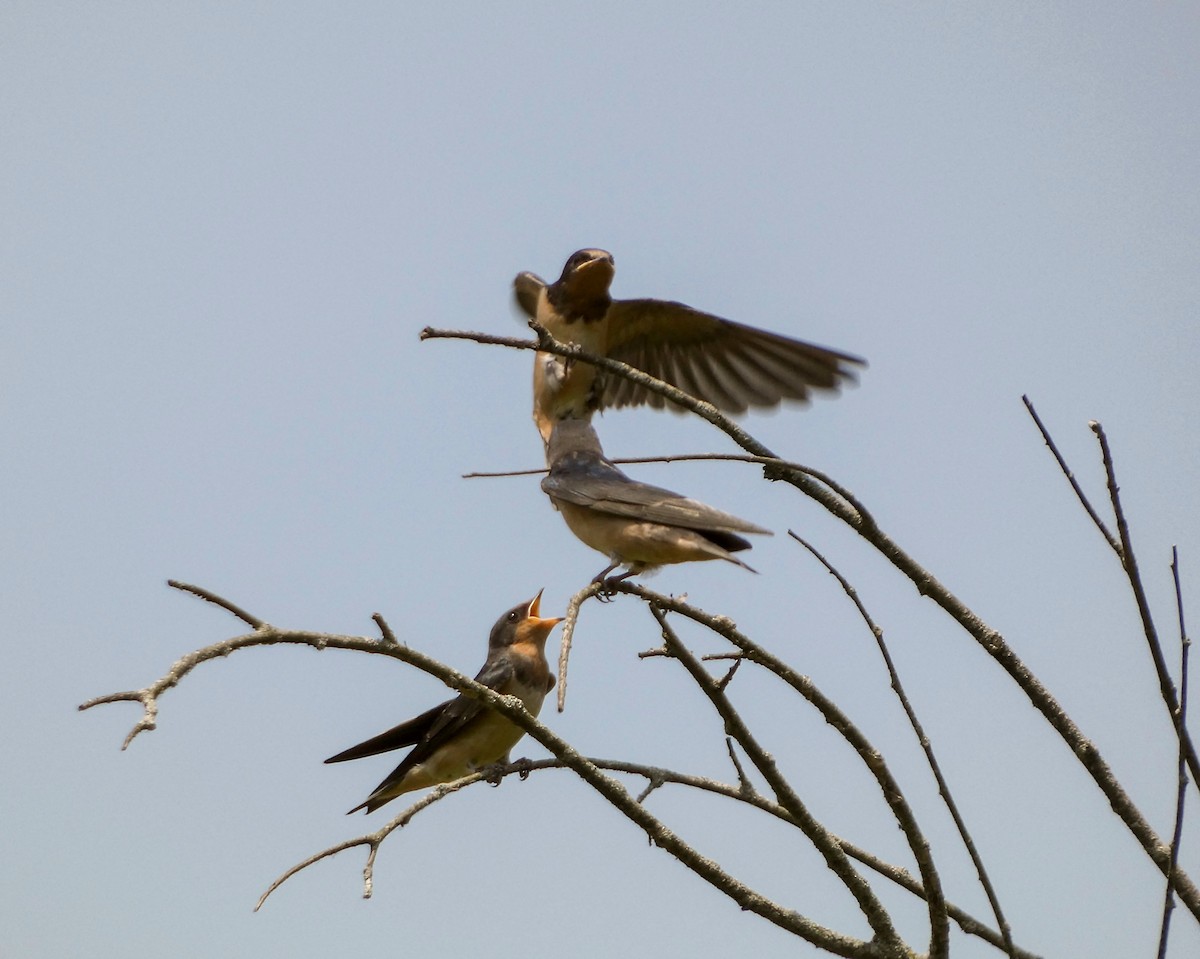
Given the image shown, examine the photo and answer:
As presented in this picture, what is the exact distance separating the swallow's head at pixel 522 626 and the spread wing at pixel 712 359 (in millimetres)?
1229

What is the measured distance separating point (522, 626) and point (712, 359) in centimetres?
178

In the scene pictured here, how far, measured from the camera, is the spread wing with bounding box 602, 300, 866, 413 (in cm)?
642

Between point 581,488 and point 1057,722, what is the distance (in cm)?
238

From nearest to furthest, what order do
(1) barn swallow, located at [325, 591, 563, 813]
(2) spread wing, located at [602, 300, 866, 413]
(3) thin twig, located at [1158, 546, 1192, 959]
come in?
1. (3) thin twig, located at [1158, 546, 1192, 959]
2. (1) barn swallow, located at [325, 591, 563, 813]
3. (2) spread wing, located at [602, 300, 866, 413]

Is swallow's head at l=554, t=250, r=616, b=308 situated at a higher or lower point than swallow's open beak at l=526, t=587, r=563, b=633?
higher

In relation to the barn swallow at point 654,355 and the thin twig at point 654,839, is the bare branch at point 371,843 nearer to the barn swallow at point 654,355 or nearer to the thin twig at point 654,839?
the thin twig at point 654,839

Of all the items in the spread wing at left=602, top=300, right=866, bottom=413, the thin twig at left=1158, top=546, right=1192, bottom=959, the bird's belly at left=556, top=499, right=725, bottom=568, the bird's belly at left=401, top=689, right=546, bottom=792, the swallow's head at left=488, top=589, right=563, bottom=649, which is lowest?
the thin twig at left=1158, top=546, right=1192, bottom=959

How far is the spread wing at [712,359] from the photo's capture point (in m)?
6.42

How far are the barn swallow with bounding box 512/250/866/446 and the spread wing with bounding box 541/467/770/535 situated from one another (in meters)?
0.77

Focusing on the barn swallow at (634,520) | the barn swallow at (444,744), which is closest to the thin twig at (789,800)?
the barn swallow at (634,520)

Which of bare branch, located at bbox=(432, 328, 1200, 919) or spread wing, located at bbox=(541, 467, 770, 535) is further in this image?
spread wing, located at bbox=(541, 467, 770, 535)

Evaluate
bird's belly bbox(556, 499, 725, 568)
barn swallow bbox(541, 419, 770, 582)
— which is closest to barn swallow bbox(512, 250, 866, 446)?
barn swallow bbox(541, 419, 770, 582)

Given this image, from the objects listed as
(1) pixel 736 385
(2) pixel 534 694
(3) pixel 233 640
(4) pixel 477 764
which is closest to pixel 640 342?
(1) pixel 736 385

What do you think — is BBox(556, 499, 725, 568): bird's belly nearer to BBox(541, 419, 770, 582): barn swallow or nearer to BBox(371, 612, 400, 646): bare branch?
BBox(541, 419, 770, 582): barn swallow
